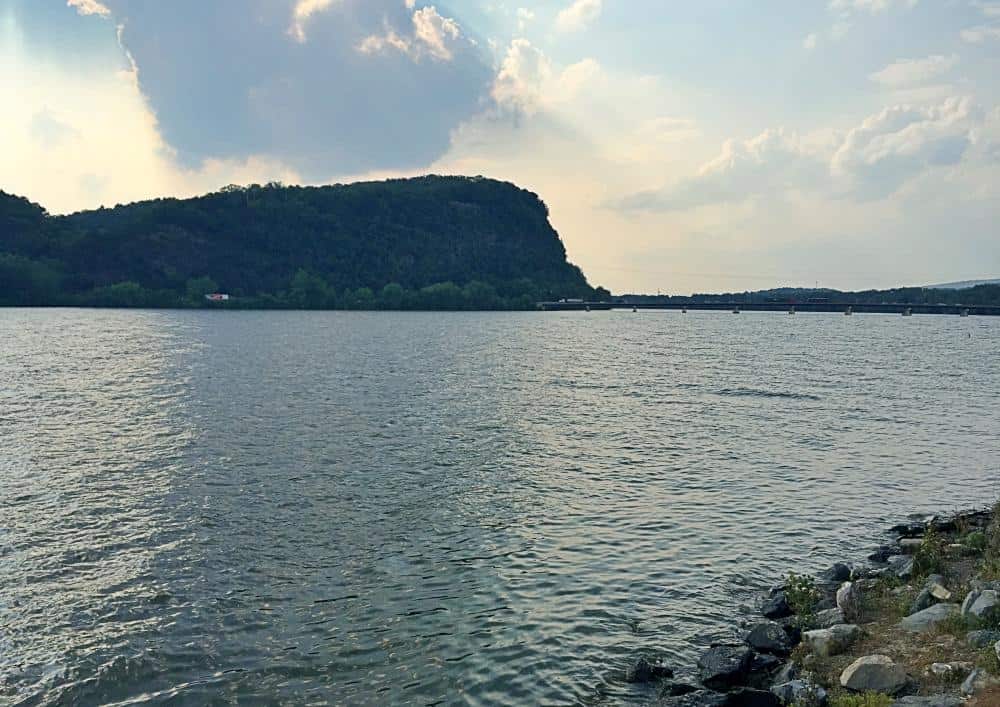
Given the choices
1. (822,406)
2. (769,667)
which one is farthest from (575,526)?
(822,406)

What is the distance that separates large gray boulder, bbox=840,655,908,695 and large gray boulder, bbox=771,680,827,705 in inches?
24.9

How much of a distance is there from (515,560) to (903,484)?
70.6 ft

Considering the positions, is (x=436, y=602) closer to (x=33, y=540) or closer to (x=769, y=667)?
(x=769, y=667)

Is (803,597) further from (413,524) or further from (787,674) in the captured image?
(413,524)

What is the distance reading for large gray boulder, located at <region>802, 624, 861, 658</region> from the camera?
16.2 meters

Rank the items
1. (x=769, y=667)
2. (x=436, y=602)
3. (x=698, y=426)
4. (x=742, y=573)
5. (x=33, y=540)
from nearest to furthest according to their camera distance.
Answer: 1. (x=769, y=667)
2. (x=436, y=602)
3. (x=742, y=573)
4. (x=33, y=540)
5. (x=698, y=426)

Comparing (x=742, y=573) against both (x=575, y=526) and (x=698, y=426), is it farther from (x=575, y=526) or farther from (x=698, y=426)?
(x=698, y=426)

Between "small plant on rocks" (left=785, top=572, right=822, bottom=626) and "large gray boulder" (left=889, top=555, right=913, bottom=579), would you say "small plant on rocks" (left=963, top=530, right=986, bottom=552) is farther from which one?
"small plant on rocks" (left=785, top=572, right=822, bottom=626)

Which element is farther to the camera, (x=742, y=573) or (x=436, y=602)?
(x=742, y=573)

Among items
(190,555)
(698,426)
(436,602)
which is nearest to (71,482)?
(190,555)

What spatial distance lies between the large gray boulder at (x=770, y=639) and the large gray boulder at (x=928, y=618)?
2757mm

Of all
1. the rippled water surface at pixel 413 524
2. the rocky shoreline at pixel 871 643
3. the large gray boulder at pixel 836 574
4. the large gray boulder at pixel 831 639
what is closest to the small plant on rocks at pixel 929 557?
the rocky shoreline at pixel 871 643

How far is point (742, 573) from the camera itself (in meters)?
22.4

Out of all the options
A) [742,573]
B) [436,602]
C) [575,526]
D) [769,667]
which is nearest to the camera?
[769,667]
